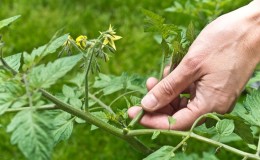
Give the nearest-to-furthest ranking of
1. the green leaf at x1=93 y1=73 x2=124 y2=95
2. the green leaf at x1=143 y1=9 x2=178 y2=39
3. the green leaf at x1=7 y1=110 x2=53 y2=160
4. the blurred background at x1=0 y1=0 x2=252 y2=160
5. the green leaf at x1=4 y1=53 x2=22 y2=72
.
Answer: the green leaf at x1=7 y1=110 x2=53 y2=160, the green leaf at x1=4 y1=53 x2=22 y2=72, the green leaf at x1=143 y1=9 x2=178 y2=39, the green leaf at x1=93 y1=73 x2=124 y2=95, the blurred background at x1=0 y1=0 x2=252 y2=160

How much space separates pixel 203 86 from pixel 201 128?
166mm

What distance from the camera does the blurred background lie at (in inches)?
118

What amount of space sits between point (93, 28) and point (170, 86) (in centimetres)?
208

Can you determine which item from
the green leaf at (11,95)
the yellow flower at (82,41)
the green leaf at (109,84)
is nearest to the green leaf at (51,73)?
the green leaf at (11,95)

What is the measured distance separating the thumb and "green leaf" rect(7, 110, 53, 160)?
60 centimetres

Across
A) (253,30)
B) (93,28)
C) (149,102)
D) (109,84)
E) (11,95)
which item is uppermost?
(11,95)

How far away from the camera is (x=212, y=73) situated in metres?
1.61

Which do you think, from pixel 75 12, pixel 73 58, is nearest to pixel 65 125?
pixel 73 58

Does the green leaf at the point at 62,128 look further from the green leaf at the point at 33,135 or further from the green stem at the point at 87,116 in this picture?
the green leaf at the point at 33,135

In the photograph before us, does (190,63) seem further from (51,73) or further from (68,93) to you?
(51,73)

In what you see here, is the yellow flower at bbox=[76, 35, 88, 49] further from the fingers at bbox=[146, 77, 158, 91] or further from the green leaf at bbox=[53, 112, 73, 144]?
the fingers at bbox=[146, 77, 158, 91]

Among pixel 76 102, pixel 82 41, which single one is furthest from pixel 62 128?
pixel 82 41

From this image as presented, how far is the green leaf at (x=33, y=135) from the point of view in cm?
100

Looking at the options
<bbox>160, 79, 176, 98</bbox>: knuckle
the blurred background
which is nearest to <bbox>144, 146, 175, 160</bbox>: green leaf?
<bbox>160, 79, 176, 98</bbox>: knuckle
